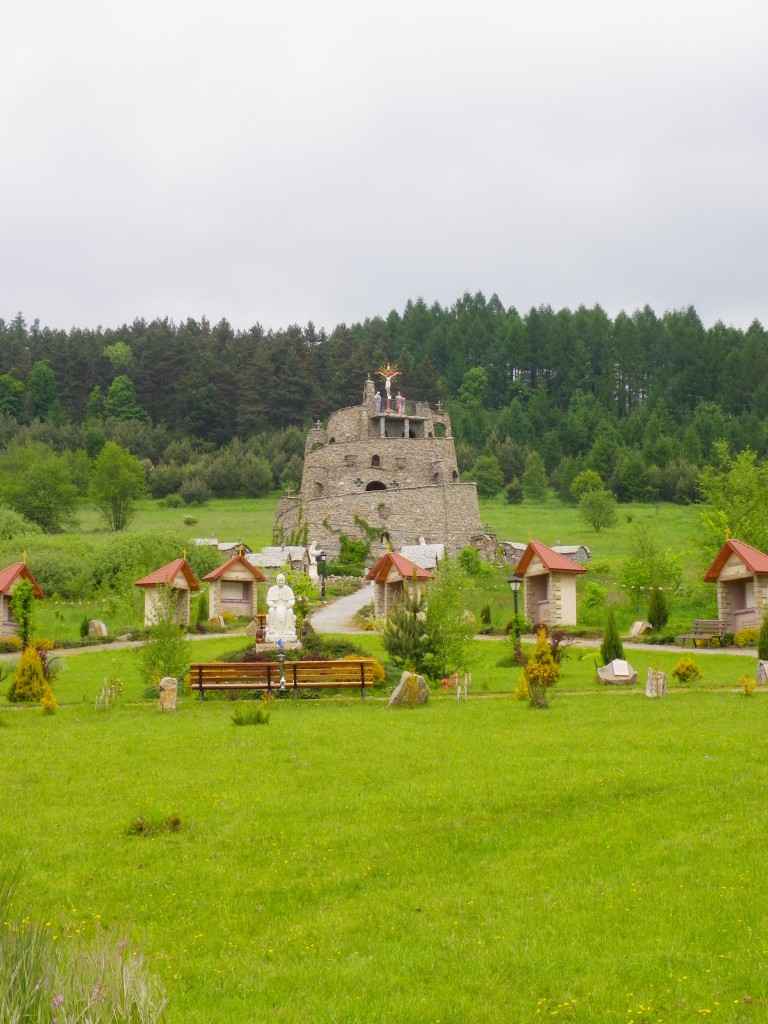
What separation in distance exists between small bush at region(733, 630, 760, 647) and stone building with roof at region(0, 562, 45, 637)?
23.2m

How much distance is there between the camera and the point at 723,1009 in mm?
6473

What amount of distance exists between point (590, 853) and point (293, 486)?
3029 inches

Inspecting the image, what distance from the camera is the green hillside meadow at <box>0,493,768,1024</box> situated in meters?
6.95

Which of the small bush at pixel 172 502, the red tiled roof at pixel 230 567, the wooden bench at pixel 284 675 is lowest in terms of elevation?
the wooden bench at pixel 284 675

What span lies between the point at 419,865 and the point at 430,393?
315 ft

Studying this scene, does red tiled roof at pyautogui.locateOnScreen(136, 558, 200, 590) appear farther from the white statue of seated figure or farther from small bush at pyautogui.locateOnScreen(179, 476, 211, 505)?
small bush at pyautogui.locateOnScreen(179, 476, 211, 505)

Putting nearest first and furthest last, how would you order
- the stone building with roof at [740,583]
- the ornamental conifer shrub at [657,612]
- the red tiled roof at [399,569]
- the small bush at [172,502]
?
the stone building with roof at [740,583], the ornamental conifer shrub at [657,612], the red tiled roof at [399,569], the small bush at [172,502]

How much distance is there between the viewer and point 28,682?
70.9 ft

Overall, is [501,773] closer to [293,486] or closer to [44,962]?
[44,962]

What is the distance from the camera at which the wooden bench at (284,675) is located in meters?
21.5

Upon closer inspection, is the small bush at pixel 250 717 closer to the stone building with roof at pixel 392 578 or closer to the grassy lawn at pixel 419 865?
the grassy lawn at pixel 419 865

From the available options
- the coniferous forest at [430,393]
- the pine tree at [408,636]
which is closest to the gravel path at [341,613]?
the pine tree at [408,636]

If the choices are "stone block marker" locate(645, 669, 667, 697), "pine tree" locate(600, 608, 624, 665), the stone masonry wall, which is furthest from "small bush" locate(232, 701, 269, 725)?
the stone masonry wall

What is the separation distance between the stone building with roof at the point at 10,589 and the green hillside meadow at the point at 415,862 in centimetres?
1958
